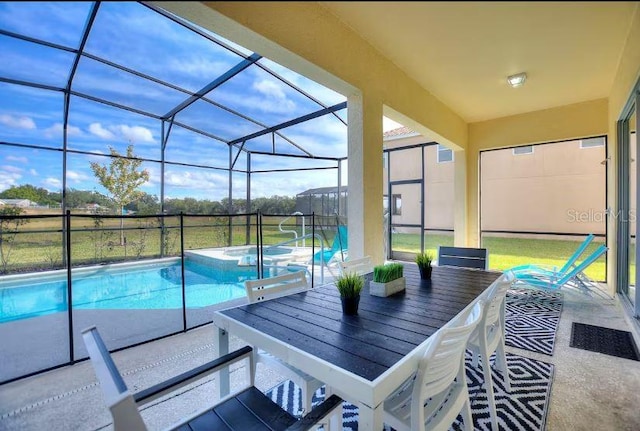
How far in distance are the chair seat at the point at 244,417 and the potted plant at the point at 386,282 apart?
3.18 feet

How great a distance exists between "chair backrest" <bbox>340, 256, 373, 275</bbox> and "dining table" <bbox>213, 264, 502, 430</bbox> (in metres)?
0.45

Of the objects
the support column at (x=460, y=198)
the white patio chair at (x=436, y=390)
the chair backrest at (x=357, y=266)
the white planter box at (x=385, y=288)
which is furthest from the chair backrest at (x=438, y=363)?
the support column at (x=460, y=198)

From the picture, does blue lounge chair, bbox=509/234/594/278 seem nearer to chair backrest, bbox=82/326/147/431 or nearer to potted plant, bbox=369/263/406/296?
potted plant, bbox=369/263/406/296

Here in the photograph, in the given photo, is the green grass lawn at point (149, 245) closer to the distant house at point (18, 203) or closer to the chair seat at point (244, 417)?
the distant house at point (18, 203)

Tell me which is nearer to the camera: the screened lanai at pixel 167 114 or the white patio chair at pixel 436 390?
the white patio chair at pixel 436 390

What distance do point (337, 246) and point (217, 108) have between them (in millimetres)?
3933

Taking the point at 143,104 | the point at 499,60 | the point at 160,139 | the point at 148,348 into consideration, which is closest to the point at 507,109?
the point at 499,60

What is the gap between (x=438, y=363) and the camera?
118cm

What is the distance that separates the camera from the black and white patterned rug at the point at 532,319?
285cm

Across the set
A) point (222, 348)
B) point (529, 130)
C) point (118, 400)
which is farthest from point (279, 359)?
point (529, 130)

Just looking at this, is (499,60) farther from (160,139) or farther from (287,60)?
(160,139)

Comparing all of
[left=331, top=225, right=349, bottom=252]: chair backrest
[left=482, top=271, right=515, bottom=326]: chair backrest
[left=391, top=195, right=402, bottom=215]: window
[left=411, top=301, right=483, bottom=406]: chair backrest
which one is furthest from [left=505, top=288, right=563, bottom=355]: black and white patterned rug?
[left=331, top=225, right=349, bottom=252]: chair backrest

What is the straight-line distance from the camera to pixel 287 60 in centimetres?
243

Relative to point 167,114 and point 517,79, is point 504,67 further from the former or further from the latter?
point 167,114
